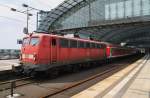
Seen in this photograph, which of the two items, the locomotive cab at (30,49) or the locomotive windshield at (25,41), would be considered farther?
the locomotive windshield at (25,41)

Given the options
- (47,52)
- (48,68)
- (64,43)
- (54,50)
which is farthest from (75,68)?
(47,52)

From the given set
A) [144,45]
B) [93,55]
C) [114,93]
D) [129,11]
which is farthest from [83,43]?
[144,45]

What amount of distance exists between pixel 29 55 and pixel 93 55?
1156 centimetres

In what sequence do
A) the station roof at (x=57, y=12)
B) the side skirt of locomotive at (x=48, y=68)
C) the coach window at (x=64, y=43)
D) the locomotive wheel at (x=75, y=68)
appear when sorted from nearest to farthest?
the side skirt of locomotive at (x=48, y=68), the coach window at (x=64, y=43), the locomotive wheel at (x=75, y=68), the station roof at (x=57, y=12)

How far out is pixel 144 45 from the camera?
123m

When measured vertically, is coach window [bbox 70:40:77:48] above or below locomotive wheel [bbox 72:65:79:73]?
above

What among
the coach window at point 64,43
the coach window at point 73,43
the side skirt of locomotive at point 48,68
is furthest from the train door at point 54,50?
the coach window at point 73,43

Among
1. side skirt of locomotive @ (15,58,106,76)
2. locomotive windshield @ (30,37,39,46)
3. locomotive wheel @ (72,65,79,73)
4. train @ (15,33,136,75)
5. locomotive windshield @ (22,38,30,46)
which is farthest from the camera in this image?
locomotive wheel @ (72,65,79,73)

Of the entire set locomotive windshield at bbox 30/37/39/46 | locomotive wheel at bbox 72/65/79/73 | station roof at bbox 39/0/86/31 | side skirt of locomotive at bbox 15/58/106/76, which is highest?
station roof at bbox 39/0/86/31

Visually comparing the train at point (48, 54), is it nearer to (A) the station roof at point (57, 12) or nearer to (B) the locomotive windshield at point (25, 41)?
(B) the locomotive windshield at point (25, 41)

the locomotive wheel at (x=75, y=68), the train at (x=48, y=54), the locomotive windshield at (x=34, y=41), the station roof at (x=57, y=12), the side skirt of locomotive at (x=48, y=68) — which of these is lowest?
the locomotive wheel at (x=75, y=68)

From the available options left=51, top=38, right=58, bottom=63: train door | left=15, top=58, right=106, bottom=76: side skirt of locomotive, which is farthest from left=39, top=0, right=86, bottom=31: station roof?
left=51, top=38, right=58, bottom=63: train door

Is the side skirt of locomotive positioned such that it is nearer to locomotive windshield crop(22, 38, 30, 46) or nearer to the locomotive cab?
the locomotive cab

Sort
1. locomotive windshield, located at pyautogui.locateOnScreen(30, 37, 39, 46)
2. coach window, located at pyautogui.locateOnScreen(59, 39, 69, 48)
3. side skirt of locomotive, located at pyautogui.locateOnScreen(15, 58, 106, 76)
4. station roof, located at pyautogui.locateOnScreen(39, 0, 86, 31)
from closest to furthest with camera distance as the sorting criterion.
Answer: side skirt of locomotive, located at pyautogui.locateOnScreen(15, 58, 106, 76), locomotive windshield, located at pyautogui.locateOnScreen(30, 37, 39, 46), coach window, located at pyautogui.locateOnScreen(59, 39, 69, 48), station roof, located at pyautogui.locateOnScreen(39, 0, 86, 31)
